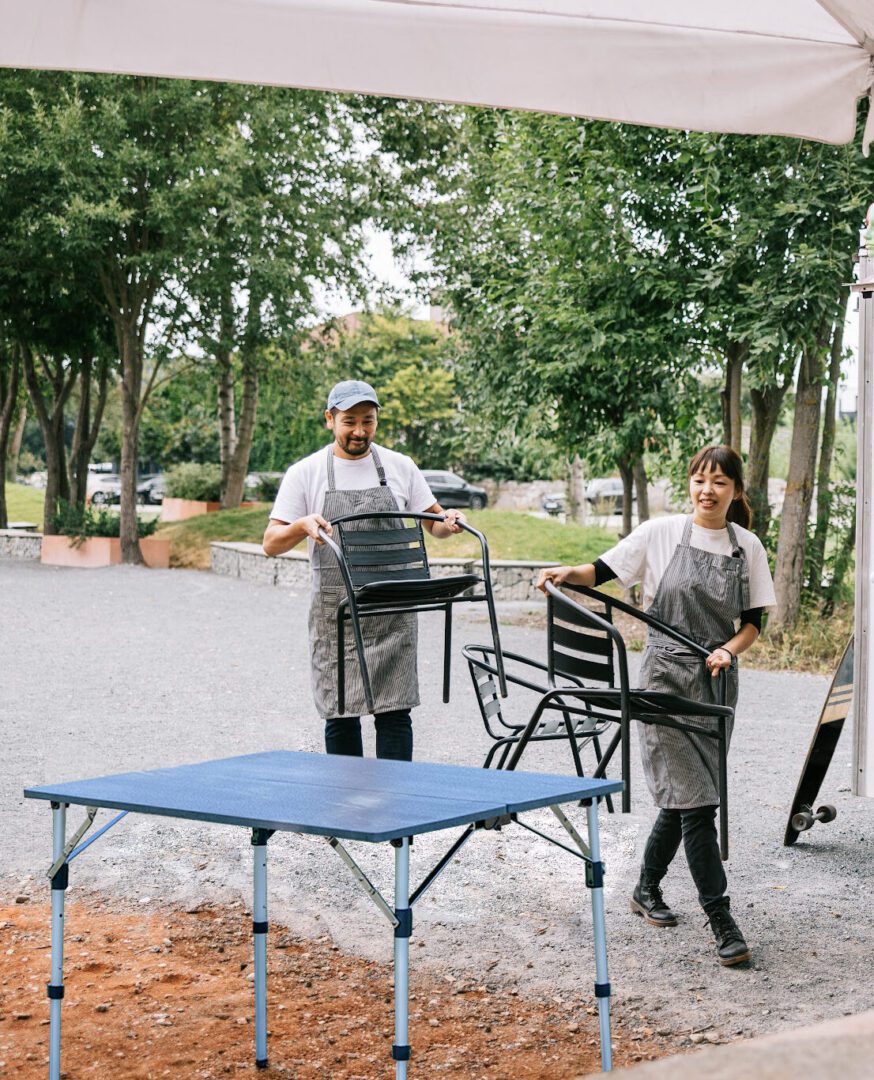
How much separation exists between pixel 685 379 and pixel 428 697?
15.1 ft

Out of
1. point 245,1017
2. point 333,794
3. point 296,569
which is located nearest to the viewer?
point 333,794

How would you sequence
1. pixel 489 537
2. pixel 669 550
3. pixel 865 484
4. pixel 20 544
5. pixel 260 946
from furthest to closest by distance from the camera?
pixel 20 544 → pixel 489 537 → pixel 669 550 → pixel 865 484 → pixel 260 946

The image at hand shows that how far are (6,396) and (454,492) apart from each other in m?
15.1

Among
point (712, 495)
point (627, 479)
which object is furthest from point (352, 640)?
point (627, 479)

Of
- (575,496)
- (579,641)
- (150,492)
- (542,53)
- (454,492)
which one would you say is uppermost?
(542,53)

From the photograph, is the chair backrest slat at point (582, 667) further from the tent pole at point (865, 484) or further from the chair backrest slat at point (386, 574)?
the tent pole at point (865, 484)

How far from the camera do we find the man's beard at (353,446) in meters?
5.19

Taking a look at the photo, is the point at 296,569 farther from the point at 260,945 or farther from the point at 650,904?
the point at 260,945

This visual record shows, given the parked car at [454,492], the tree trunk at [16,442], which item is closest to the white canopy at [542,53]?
the parked car at [454,492]

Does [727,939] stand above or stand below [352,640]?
below

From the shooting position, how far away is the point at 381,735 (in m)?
5.19

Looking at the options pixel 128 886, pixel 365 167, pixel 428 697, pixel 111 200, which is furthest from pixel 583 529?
pixel 128 886

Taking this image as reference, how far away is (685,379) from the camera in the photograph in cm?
1346

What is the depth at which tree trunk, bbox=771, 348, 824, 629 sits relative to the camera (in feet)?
42.1
